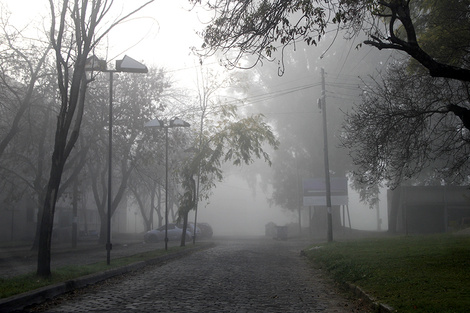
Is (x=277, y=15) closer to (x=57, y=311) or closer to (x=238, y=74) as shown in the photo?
(x=57, y=311)

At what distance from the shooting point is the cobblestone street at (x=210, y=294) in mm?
8102

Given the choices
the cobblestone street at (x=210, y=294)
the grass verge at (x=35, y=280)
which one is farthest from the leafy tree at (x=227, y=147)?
the grass verge at (x=35, y=280)

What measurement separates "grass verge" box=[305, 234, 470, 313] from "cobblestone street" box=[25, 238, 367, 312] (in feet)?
1.96

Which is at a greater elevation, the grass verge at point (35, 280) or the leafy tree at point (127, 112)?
the leafy tree at point (127, 112)

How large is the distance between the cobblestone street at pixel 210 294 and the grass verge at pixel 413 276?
60 cm

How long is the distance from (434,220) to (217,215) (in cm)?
5670

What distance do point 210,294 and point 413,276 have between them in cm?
401

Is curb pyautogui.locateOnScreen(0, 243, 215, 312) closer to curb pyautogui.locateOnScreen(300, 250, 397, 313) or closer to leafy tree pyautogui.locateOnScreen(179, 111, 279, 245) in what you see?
curb pyautogui.locateOnScreen(300, 250, 397, 313)

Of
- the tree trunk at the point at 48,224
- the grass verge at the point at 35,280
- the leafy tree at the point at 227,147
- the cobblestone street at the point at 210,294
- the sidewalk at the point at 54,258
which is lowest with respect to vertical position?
the sidewalk at the point at 54,258

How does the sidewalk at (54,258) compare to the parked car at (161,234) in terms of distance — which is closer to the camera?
the sidewalk at (54,258)

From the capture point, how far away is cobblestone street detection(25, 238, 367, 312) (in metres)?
Result: 8.10

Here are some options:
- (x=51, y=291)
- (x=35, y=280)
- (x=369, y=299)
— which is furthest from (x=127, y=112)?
(x=369, y=299)

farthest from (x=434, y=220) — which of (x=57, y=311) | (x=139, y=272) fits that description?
(x=57, y=311)

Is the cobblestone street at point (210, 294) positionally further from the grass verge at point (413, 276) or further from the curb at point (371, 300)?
the grass verge at point (413, 276)
